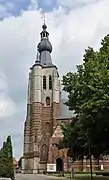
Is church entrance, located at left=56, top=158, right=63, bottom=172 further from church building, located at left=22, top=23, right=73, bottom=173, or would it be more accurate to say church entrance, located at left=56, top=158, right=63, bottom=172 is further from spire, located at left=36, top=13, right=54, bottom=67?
spire, located at left=36, top=13, right=54, bottom=67

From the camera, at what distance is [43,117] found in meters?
102

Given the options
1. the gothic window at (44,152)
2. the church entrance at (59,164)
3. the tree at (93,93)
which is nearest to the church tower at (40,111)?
the gothic window at (44,152)

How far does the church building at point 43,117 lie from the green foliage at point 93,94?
53.1m

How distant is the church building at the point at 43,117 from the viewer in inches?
3671

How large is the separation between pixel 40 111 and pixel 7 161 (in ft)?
220

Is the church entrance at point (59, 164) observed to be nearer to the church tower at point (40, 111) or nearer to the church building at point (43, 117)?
the church building at point (43, 117)

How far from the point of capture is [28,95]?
345 ft

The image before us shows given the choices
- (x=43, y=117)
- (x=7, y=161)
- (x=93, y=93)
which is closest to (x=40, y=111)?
(x=43, y=117)

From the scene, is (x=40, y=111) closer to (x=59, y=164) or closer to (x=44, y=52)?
(x=59, y=164)

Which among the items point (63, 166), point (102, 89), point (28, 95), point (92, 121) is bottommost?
point (63, 166)

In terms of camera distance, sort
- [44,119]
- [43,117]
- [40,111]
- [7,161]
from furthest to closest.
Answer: [43,117]
[44,119]
[40,111]
[7,161]

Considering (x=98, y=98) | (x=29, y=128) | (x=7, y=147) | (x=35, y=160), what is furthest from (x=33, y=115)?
(x=98, y=98)

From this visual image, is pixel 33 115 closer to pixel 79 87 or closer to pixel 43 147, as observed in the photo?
pixel 43 147

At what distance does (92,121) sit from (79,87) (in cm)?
392
